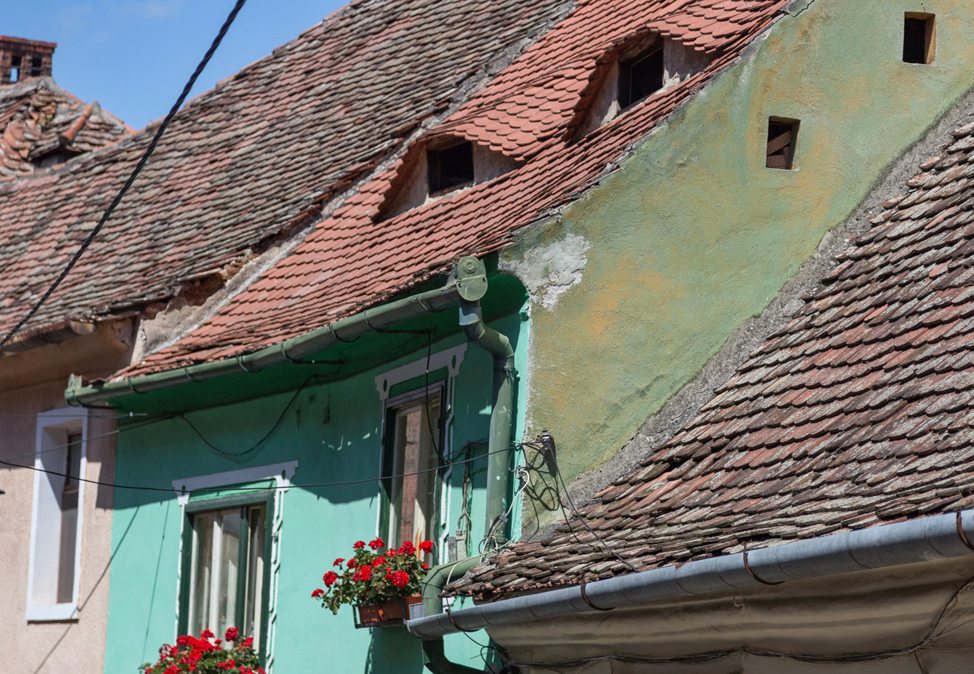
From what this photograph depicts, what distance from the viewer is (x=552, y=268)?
27.0 ft

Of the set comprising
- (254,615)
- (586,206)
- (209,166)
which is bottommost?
(254,615)

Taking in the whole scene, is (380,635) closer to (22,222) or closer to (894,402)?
(894,402)

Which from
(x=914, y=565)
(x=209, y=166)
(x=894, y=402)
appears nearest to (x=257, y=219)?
(x=209, y=166)

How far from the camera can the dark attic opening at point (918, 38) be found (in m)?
9.09

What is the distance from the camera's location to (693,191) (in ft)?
28.0

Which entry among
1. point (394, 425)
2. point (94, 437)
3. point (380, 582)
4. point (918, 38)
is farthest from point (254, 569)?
point (918, 38)

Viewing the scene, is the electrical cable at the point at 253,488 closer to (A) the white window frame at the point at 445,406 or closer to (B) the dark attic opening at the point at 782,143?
(A) the white window frame at the point at 445,406

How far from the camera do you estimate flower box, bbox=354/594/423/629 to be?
28.5 feet

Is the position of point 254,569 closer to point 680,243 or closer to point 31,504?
point 31,504

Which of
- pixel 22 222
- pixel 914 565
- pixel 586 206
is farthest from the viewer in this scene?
pixel 22 222

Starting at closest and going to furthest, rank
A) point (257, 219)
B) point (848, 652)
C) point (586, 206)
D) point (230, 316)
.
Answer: point (848, 652), point (586, 206), point (230, 316), point (257, 219)

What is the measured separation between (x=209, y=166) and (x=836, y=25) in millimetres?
7203

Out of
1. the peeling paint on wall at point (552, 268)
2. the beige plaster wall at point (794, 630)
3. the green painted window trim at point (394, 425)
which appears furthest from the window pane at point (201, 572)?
the beige plaster wall at point (794, 630)

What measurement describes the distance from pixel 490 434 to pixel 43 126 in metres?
12.0
